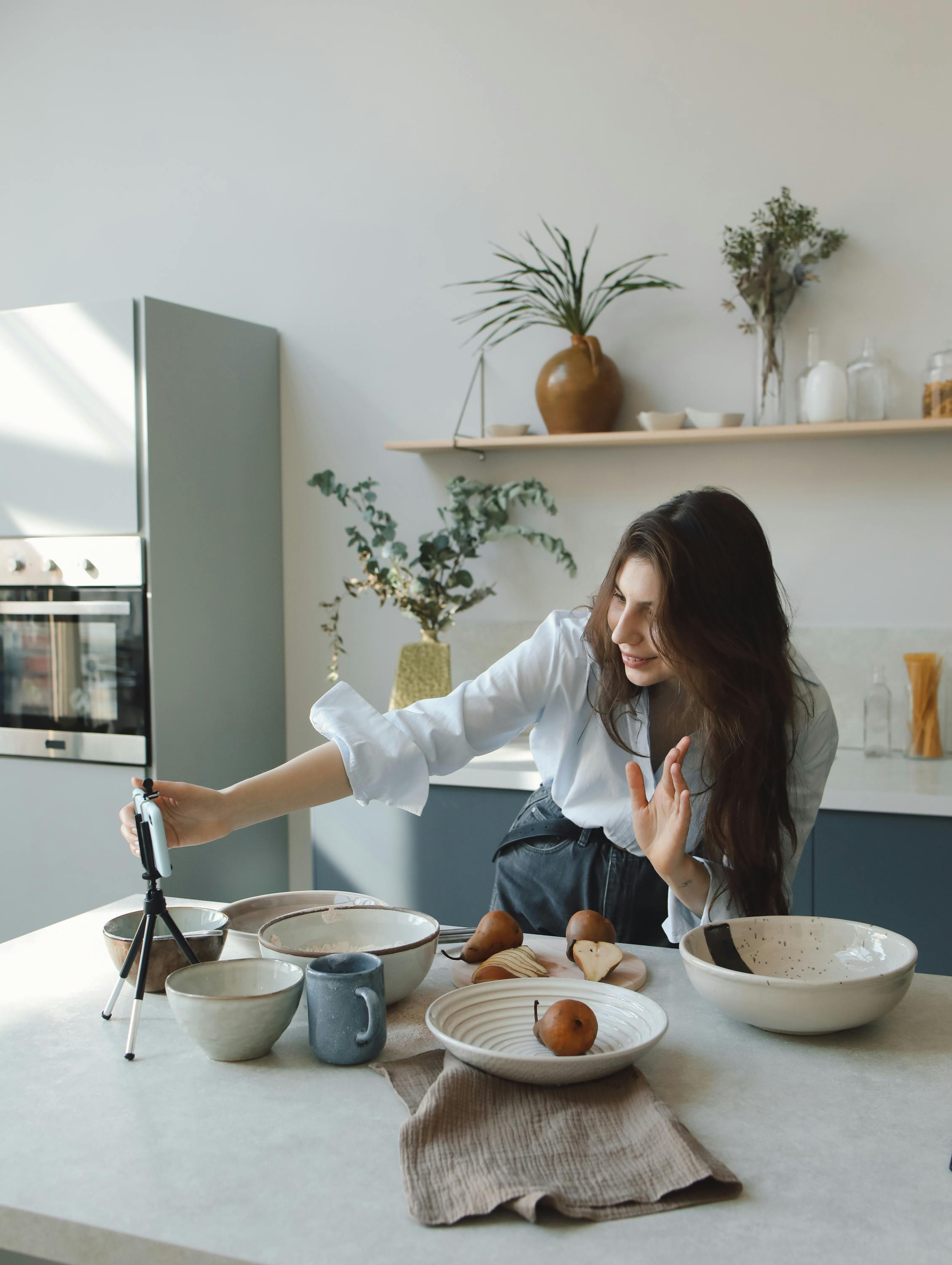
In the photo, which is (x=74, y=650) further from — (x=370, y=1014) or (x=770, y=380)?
(x=370, y=1014)

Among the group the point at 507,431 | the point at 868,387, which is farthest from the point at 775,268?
the point at 507,431

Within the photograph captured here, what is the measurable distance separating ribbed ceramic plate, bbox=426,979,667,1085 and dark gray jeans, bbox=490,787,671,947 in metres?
0.47

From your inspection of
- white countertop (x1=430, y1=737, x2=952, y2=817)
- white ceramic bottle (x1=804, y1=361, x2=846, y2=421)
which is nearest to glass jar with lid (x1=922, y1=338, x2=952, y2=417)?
white ceramic bottle (x1=804, y1=361, x2=846, y2=421)

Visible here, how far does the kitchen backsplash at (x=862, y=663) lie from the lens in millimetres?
2686

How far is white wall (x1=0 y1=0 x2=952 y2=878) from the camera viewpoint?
2.69m

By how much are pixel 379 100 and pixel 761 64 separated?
1.07 metres

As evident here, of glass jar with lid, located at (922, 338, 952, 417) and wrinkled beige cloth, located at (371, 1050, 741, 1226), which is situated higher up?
glass jar with lid, located at (922, 338, 952, 417)

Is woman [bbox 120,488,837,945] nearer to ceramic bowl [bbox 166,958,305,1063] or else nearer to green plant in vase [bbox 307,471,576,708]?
ceramic bowl [bbox 166,958,305,1063]

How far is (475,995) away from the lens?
1101mm

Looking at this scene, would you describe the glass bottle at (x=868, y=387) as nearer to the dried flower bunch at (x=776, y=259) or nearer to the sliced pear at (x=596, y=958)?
the dried flower bunch at (x=776, y=259)

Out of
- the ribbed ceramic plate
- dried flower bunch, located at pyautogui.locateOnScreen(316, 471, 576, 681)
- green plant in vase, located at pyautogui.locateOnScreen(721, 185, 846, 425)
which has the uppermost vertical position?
green plant in vase, located at pyautogui.locateOnScreen(721, 185, 846, 425)

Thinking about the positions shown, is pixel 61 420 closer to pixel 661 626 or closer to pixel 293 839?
pixel 293 839

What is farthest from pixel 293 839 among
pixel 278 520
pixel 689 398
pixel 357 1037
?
pixel 357 1037

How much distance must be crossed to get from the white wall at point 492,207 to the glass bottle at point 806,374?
7 centimetres
